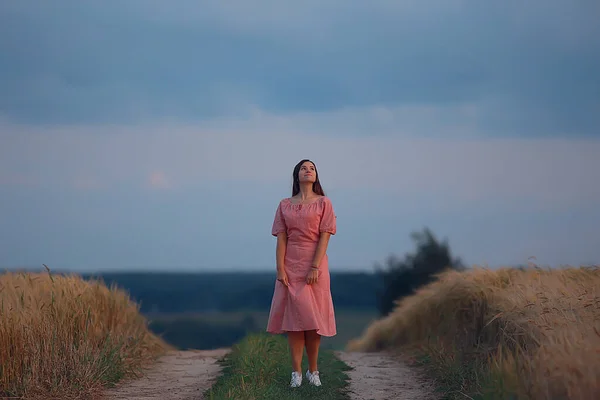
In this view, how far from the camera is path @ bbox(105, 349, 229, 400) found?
27.9 ft

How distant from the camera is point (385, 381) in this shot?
382 inches

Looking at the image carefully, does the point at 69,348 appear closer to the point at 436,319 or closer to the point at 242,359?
the point at 242,359

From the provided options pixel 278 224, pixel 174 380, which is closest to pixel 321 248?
pixel 278 224

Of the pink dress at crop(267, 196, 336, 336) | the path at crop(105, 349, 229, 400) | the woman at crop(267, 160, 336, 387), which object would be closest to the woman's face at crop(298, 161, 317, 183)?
the woman at crop(267, 160, 336, 387)

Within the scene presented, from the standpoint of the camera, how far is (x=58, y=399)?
7.80 metres

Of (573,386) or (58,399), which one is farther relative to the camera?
(58,399)

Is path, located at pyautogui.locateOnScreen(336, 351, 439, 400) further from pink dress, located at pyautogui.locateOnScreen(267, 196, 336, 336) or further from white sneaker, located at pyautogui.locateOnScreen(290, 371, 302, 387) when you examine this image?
pink dress, located at pyautogui.locateOnScreen(267, 196, 336, 336)

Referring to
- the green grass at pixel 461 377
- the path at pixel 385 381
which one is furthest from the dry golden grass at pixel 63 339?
the green grass at pixel 461 377

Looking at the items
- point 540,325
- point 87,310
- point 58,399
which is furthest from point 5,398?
point 540,325

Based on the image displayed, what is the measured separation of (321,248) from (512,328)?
7.11 ft

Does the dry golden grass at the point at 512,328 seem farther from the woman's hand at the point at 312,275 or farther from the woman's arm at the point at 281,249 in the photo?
the woman's arm at the point at 281,249

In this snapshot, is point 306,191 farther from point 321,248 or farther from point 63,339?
point 63,339

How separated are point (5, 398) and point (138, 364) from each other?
2.96 m

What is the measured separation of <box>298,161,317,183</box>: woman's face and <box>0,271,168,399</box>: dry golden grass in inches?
120
